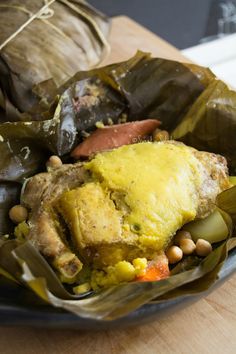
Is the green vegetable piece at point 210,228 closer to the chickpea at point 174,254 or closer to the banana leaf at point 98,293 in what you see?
the chickpea at point 174,254

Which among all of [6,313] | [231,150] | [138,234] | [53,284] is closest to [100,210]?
[138,234]

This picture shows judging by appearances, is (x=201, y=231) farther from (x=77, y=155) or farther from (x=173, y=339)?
(x=77, y=155)

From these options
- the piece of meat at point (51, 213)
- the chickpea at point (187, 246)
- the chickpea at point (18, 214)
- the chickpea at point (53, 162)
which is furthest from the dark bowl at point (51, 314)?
the chickpea at point (53, 162)

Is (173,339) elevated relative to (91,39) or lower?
lower

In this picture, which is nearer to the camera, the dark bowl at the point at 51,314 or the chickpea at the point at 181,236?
the dark bowl at the point at 51,314

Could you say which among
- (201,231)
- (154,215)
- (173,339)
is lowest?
(173,339)

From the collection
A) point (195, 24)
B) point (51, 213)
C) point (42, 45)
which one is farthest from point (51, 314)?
point (195, 24)

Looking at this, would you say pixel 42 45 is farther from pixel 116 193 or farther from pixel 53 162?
pixel 116 193
